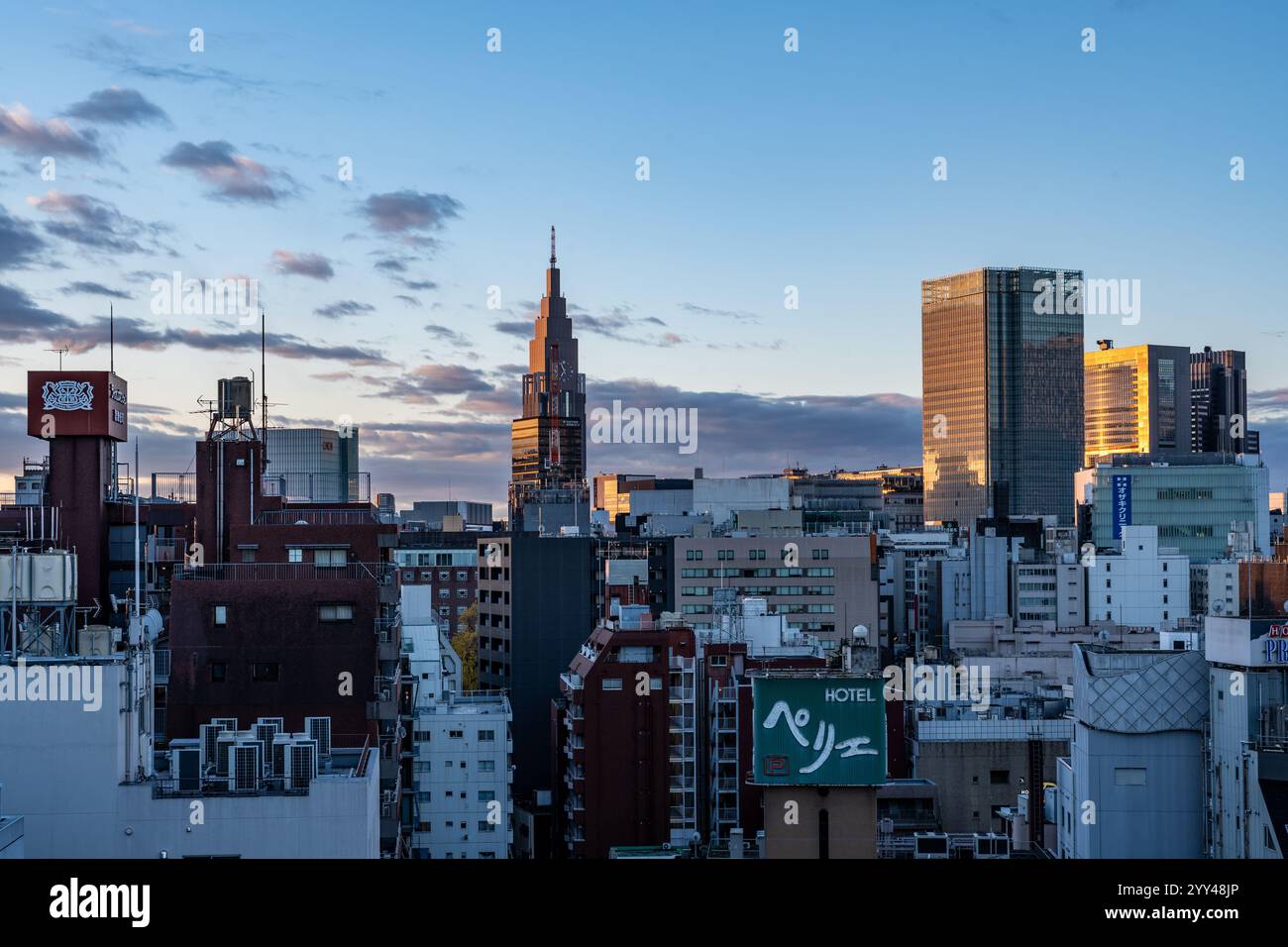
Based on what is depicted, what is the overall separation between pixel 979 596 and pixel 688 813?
57.9m

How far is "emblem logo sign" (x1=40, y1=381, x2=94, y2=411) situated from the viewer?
1396 inches

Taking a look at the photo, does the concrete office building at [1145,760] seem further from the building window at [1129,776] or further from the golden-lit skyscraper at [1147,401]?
the golden-lit skyscraper at [1147,401]

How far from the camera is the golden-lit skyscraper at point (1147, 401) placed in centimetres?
18975

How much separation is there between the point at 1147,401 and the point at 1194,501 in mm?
81150

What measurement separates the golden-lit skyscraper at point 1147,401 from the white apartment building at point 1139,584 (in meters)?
105

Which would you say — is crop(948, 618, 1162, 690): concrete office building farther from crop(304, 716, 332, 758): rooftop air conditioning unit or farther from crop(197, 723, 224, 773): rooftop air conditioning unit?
crop(197, 723, 224, 773): rooftop air conditioning unit

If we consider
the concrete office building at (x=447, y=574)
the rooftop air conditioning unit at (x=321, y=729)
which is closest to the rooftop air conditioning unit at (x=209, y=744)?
the rooftop air conditioning unit at (x=321, y=729)

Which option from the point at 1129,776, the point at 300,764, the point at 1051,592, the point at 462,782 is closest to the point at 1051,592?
the point at 1051,592

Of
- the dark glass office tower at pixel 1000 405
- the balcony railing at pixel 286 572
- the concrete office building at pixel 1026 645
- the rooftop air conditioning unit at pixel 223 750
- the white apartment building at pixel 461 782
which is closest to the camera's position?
the rooftop air conditioning unit at pixel 223 750

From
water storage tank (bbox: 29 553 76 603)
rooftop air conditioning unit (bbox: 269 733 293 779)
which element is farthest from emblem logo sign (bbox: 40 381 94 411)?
rooftop air conditioning unit (bbox: 269 733 293 779)

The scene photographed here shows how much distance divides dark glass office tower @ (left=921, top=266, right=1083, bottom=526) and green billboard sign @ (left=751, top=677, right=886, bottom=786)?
517 feet

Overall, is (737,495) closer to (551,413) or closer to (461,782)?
(551,413)

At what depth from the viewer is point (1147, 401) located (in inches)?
7500
